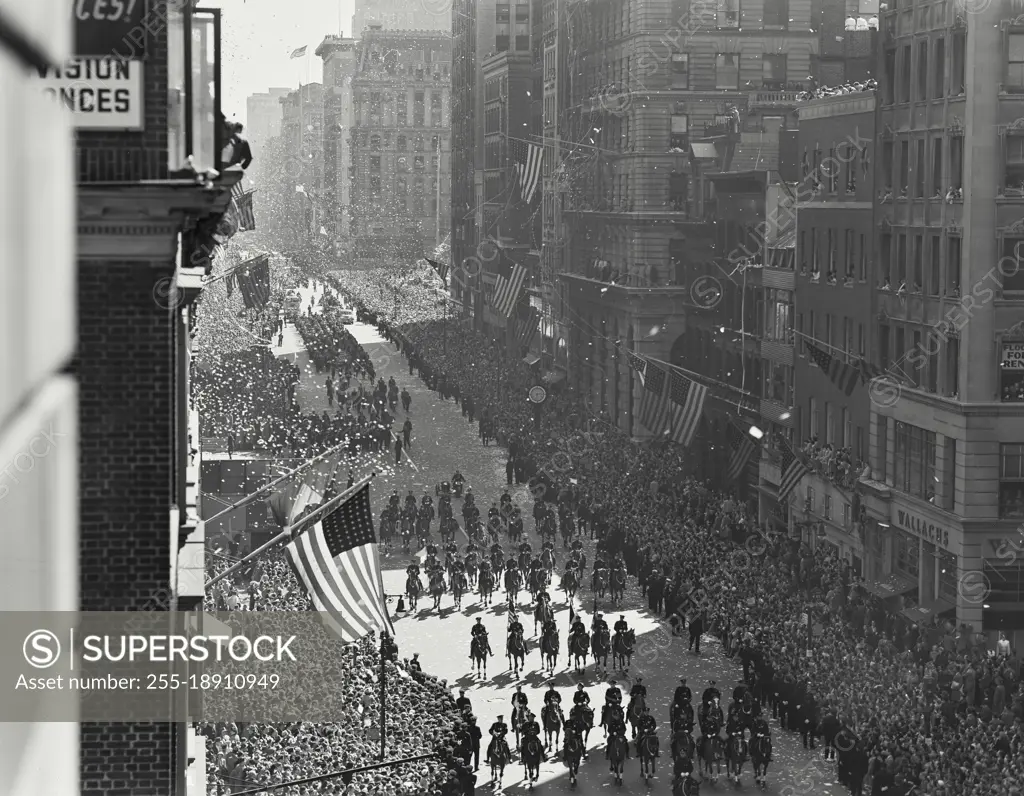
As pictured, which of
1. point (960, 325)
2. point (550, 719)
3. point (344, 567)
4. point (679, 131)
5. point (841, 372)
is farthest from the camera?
point (679, 131)

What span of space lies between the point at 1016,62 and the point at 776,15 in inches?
1147

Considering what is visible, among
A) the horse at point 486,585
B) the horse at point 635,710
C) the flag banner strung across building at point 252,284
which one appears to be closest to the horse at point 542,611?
the horse at point 486,585

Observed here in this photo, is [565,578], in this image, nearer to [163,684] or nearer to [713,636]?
[713,636]

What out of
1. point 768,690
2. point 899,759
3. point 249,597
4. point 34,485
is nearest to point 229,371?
point 249,597

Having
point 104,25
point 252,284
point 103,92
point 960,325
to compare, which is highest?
point 104,25

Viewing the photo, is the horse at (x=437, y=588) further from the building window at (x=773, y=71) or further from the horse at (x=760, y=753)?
the building window at (x=773, y=71)

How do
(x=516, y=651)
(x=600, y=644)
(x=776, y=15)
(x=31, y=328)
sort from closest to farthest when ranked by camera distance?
(x=31, y=328) < (x=516, y=651) < (x=600, y=644) < (x=776, y=15)

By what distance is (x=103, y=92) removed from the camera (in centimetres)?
1014

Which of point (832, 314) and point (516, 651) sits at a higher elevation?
point (832, 314)

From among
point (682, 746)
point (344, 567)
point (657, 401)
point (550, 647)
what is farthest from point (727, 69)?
point (344, 567)

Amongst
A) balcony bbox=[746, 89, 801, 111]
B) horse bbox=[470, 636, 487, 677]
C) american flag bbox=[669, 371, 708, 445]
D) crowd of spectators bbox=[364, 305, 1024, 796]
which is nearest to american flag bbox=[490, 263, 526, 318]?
crowd of spectators bbox=[364, 305, 1024, 796]

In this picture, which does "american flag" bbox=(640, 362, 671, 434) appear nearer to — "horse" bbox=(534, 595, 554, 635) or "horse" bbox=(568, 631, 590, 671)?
"horse" bbox=(534, 595, 554, 635)

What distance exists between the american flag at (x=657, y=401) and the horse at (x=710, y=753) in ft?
56.2

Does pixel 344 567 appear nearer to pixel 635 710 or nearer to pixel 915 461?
pixel 635 710
